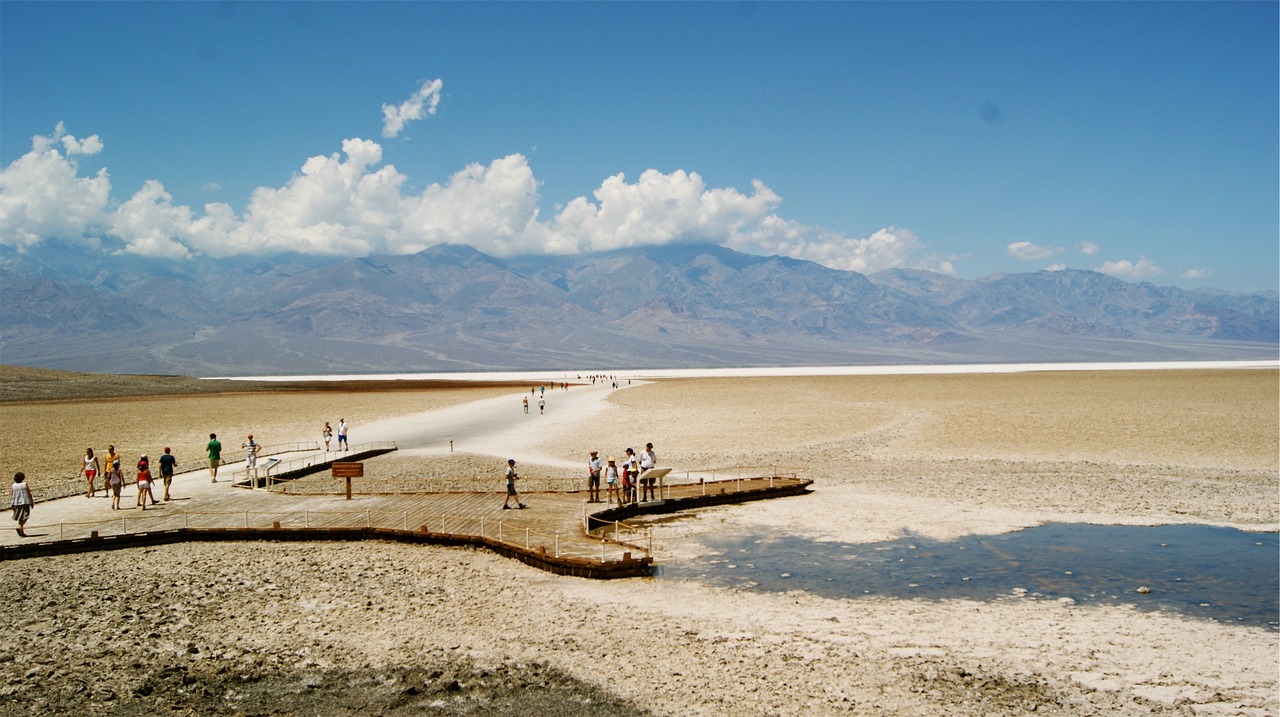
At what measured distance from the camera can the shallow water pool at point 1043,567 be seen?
14.7 m


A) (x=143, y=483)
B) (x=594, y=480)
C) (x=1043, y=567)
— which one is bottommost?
(x=1043, y=567)

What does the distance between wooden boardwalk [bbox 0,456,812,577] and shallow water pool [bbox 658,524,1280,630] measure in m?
2.20

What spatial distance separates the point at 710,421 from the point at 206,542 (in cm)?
3283

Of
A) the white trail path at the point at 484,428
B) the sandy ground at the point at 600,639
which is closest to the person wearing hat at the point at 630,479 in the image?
the sandy ground at the point at 600,639

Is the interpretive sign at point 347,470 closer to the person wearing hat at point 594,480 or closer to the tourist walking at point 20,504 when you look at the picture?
the person wearing hat at point 594,480

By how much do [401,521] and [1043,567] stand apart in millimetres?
14149

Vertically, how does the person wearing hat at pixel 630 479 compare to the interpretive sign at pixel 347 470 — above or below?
below

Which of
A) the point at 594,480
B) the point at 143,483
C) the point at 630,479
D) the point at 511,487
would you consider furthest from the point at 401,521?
the point at 143,483

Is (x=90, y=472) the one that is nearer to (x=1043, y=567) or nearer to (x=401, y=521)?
(x=401, y=521)

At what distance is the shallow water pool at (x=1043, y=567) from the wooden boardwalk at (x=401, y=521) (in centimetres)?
220

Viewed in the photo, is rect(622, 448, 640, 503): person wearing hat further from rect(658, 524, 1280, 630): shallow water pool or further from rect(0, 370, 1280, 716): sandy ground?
rect(658, 524, 1280, 630): shallow water pool

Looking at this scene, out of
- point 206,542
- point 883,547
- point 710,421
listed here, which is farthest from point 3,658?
point 710,421

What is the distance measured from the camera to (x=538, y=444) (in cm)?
3791

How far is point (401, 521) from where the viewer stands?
2027 centimetres
